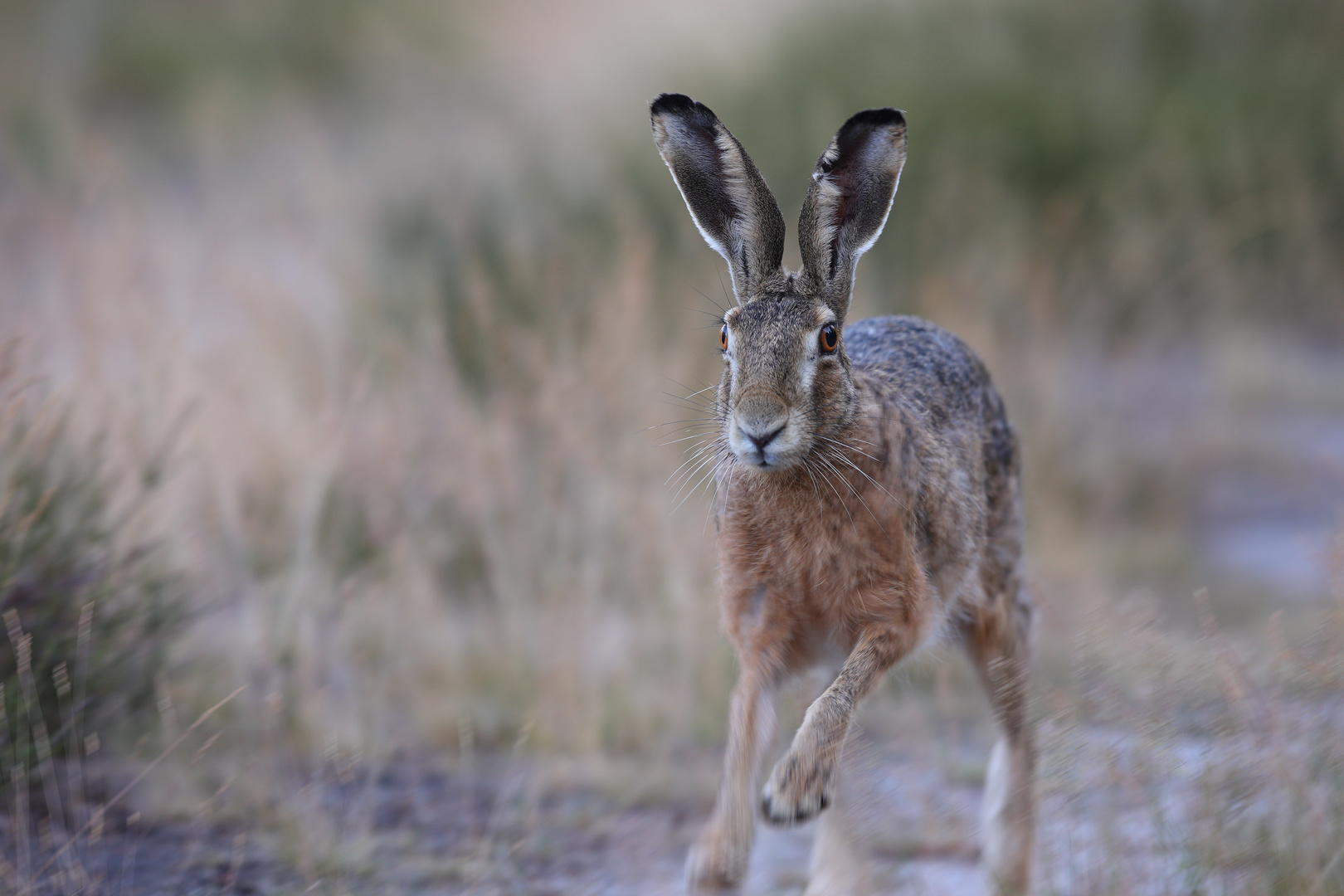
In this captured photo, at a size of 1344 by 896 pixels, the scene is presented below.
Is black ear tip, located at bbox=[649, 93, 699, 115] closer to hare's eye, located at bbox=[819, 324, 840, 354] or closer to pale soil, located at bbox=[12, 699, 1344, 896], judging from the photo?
hare's eye, located at bbox=[819, 324, 840, 354]

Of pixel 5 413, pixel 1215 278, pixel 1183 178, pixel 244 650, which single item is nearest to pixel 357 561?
pixel 244 650

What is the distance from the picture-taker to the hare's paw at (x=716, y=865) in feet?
11.5

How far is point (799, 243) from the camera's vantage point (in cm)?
371

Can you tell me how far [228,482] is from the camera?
597cm

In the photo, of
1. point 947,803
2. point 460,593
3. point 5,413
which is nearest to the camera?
point 5,413

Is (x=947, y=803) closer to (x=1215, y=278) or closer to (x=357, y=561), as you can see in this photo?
(x=357, y=561)

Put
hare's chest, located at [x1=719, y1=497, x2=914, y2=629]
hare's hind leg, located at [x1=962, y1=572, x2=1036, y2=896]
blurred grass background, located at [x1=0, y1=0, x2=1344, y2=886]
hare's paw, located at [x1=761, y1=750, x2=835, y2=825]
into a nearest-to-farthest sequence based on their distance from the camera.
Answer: hare's paw, located at [x1=761, y1=750, x2=835, y2=825]
hare's chest, located at [x1=719, y1=497, x2=914, y2=629]
hare's hind leg, located at [x1=962, y1=572, x2=1036, y2=896]
blurred grass background, located at [x1=0, y1=0, x2=1344, y2=886]

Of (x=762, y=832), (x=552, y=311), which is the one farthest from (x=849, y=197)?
(x=552, y=311)

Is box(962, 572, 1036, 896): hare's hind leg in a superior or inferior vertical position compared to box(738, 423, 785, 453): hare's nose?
inferior

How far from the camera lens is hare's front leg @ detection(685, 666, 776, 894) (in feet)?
11.5

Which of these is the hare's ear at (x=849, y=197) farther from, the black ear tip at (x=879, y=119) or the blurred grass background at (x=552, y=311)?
the blurred grass background at (x=552, y=311)

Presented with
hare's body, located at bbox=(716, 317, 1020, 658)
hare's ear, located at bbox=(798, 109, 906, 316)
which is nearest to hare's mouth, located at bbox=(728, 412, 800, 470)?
hare's body, located at bbox=(716, 317, 1020, 658)

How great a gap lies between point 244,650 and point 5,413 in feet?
5.34

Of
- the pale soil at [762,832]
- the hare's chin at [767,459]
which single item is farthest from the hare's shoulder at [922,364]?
the pale soil at [762,832]
